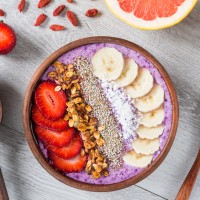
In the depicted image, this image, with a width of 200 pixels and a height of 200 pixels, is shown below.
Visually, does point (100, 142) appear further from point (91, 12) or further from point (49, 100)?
point (91, 12)

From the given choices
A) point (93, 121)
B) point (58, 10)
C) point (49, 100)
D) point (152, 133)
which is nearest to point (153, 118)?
point (152, 133)

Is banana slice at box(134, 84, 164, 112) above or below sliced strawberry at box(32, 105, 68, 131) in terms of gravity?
above

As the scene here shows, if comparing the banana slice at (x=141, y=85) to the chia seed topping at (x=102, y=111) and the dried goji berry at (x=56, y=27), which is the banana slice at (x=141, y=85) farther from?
the dried goji berry at (x=56, y=27)

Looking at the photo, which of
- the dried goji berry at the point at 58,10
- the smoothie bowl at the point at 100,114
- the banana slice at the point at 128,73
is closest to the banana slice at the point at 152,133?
the smoothie bowl at the point at 100,114

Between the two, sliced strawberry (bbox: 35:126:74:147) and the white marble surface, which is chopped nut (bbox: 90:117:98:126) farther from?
the white marble surface

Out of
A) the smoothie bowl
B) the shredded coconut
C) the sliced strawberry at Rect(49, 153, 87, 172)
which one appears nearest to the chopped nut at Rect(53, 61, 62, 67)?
the smoothie bowl

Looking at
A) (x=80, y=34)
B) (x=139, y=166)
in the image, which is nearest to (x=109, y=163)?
(x=139, y=166)

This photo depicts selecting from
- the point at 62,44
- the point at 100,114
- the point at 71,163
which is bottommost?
the point at 71,163
